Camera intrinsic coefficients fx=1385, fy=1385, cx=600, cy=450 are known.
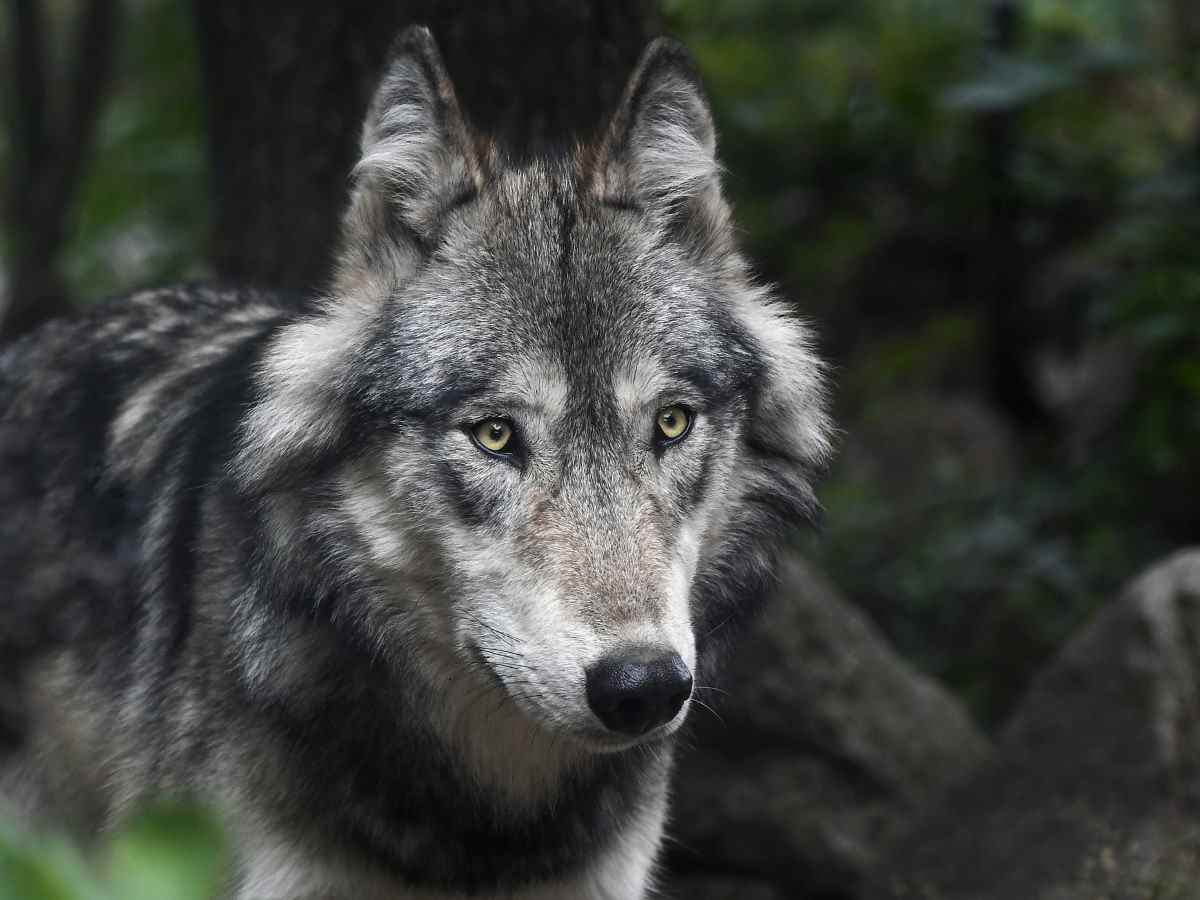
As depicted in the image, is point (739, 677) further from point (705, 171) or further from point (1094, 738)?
point (705, 171)

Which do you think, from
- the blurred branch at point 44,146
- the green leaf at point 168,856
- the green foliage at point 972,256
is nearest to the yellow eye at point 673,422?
the green leaf at point 168,856

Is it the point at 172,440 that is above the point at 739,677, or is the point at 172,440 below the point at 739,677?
above

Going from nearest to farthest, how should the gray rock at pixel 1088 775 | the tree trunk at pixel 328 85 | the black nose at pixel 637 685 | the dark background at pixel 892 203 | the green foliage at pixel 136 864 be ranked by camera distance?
the green foliage at pixel 136 864, the black nose at pixel 637 685, the gray rock at pixel 1088 775, the tree trunk at pixel 328 85, the dark background at pixel 892 203

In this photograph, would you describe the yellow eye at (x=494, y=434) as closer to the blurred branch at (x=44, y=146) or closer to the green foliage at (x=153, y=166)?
the green foliage at (x=153, y=166)

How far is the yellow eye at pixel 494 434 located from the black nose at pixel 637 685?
0.63m

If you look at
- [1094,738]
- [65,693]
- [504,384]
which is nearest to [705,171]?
[504,384]

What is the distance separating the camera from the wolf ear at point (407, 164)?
3277mm

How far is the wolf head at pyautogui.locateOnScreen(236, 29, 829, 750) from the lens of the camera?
2953 millimetres

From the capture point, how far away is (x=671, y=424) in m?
3.22

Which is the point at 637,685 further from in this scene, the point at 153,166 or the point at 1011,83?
the point at 153,166

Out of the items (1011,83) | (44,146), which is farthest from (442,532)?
(44,146)

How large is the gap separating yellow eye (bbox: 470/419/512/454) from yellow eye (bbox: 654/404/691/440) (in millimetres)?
347

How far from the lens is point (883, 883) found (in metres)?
5.16

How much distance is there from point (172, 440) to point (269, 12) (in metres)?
2.14
